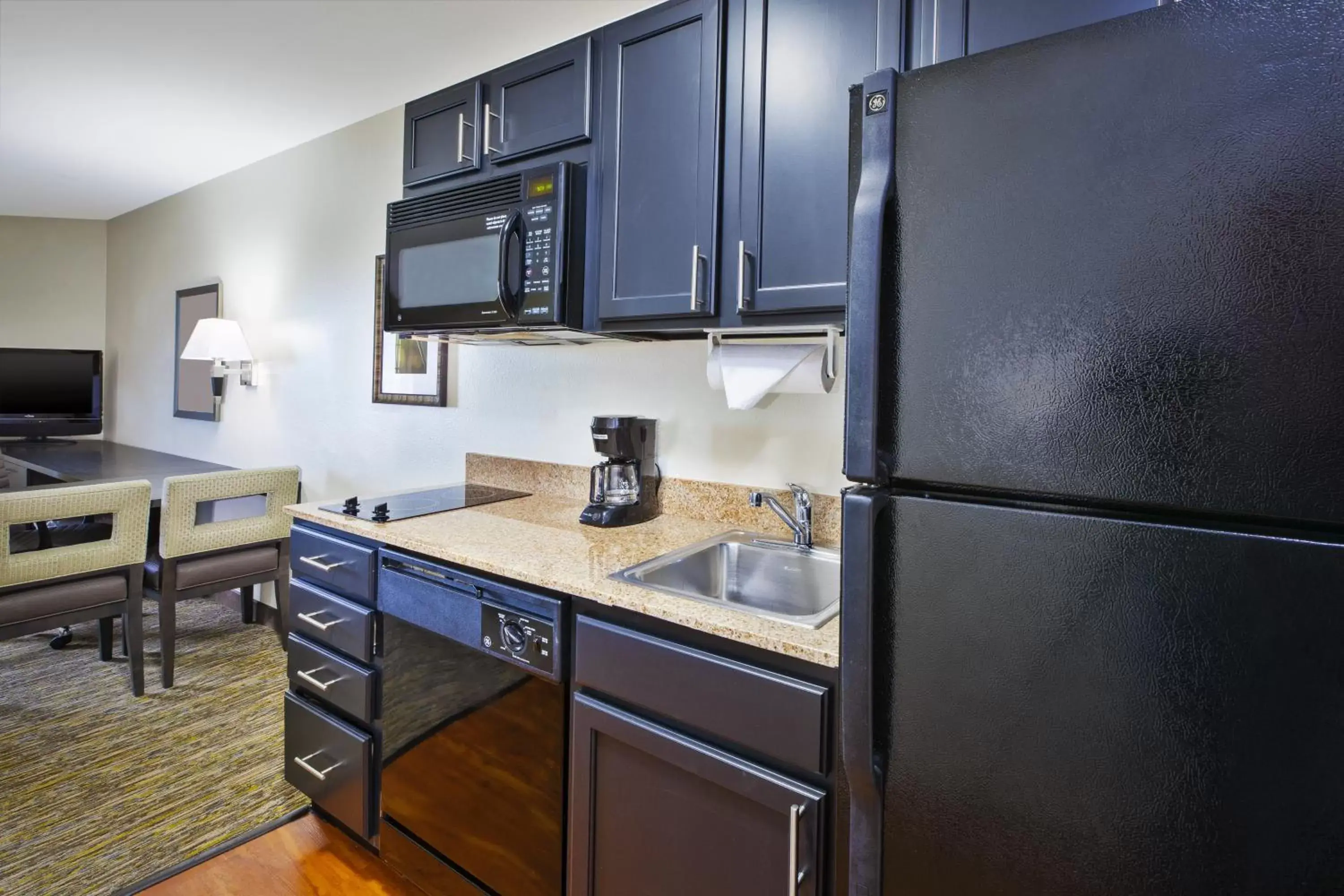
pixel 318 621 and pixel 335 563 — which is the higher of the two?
pixel 335 563

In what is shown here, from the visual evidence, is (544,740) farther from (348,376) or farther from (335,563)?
(348,376)

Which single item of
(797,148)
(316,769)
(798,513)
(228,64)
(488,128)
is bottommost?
(316,769)

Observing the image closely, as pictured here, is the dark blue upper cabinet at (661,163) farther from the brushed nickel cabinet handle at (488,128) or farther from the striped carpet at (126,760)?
the striped carpet at (126,760)

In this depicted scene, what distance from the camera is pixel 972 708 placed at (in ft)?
2.43

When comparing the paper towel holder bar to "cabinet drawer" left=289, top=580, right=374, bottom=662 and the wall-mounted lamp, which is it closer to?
"cabinet drawer" left=289, top=580, right=374, bottom=662

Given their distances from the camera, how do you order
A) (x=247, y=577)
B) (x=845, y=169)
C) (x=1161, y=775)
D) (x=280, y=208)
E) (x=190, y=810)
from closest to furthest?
(x=1161, y=775) → (x=845, y=169) → (x=190, y=810) → (x=247, y=577) → (x=280, y=208)

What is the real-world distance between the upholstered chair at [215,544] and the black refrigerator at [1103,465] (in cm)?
267

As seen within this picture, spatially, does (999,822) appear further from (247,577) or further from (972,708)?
(247,577)

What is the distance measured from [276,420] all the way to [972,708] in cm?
348

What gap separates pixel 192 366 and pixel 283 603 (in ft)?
5.82

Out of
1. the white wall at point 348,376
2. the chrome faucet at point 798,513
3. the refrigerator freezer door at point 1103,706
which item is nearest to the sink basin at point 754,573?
the chrome faucet at point 798,513

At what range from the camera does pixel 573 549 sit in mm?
1562

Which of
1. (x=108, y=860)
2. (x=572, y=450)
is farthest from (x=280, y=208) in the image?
(x=108, y=860)

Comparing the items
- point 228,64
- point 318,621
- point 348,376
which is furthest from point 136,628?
point 228,64
